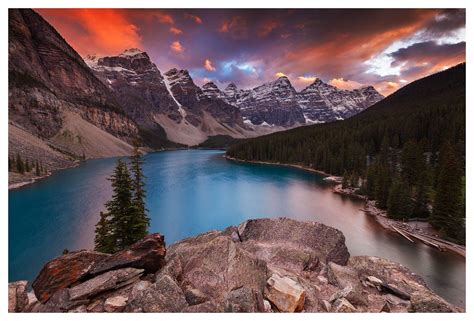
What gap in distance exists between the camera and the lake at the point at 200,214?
18453 mm

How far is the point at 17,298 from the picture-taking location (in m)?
4.26

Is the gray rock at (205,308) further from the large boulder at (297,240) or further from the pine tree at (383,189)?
the pine tree at (383,189)

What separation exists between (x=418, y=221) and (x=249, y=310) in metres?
30.2

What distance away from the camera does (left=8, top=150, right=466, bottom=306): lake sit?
18453 millimetres

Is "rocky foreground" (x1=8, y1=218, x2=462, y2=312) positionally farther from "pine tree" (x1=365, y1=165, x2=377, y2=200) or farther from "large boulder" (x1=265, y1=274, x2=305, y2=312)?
"pine tree" (x1=365, y1=165, x2=377, y2=200)

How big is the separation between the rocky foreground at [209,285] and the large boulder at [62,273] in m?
0.02

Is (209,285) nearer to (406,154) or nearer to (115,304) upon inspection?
(115,304)

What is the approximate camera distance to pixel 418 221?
26.5 metres

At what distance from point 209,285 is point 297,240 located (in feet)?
11.8

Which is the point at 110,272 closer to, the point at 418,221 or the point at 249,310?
the point at 249,310

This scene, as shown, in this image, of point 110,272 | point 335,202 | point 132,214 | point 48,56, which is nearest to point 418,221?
point 335,202

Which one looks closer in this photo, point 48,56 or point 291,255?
point 291,255

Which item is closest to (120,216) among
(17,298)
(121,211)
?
(121,211)
